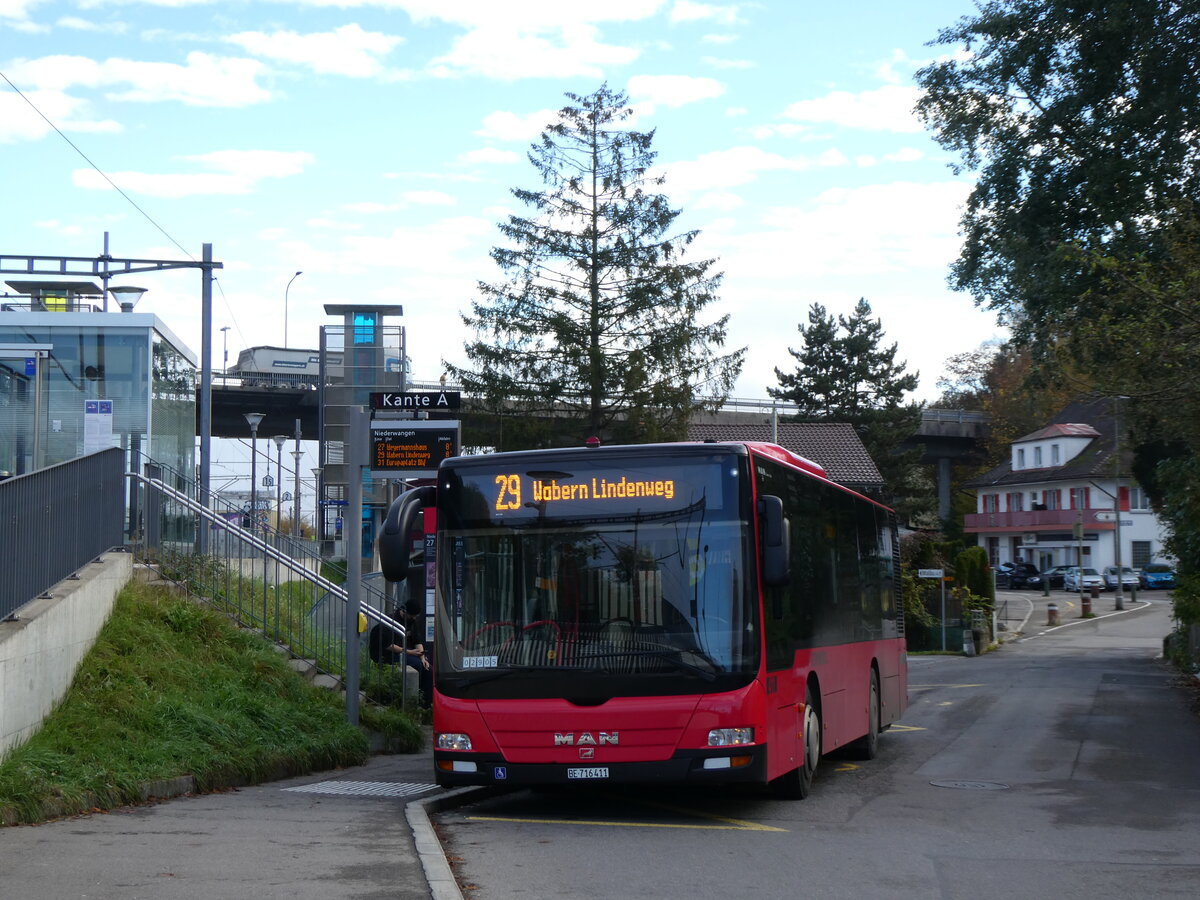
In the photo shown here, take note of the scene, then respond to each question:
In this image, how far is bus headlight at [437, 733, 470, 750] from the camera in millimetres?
10789

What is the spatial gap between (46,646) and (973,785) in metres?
8.30

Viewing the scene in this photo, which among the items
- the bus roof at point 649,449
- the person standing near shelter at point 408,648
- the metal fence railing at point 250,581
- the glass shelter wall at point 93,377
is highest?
the glass shelter wall at point 93,377

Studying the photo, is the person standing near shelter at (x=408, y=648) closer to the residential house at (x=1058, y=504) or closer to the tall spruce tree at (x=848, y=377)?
the tall spruce tree at (x=848, y=377)

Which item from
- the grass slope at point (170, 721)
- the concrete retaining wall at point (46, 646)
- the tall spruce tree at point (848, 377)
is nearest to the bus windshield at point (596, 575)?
the grass slope at point (170, 721)

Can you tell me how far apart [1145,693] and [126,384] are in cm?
2088

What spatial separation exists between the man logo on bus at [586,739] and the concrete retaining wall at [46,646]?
399 centimetres

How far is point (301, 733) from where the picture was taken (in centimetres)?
1342

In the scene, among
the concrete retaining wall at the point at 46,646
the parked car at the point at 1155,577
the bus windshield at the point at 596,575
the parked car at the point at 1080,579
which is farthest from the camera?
the parked car at the point at 1155,577

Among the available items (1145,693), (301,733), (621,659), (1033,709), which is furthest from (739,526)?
(1145,693)

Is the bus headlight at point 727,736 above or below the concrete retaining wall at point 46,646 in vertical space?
below

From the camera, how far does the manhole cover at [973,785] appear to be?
1294 cm

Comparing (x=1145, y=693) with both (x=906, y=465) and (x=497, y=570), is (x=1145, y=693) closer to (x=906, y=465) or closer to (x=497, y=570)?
(x=497, y=570)

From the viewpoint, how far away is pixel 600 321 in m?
43.0

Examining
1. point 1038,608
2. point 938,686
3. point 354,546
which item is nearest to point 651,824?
point 354,546
